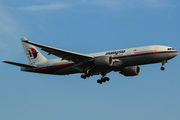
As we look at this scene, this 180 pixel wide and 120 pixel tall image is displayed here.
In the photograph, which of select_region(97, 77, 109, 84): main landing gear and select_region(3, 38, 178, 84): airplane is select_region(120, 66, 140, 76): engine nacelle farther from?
select_region(97, 77, 109, 84): main landing gear

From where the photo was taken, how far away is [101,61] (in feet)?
145

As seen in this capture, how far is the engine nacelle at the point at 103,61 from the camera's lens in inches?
1729

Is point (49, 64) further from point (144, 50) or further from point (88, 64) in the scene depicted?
point (144, 50)

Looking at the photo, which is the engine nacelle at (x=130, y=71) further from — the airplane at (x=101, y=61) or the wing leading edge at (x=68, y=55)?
the wing leading edge at (x=68, y=55)

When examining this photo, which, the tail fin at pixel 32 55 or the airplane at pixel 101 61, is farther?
the tail fin at pixel 32 55

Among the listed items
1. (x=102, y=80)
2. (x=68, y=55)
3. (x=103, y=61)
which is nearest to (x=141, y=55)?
(x=103, y=61)

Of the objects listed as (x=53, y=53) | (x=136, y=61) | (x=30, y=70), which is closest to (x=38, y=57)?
(x=30, y=70)

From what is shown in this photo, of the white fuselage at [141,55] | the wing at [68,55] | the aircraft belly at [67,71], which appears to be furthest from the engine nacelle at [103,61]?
the aircraft belly at [67,71]

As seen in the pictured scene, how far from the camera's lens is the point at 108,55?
151 ft

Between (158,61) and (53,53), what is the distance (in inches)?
657

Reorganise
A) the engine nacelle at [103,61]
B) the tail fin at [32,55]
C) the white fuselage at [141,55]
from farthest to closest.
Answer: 1. the tail fin at [32,55]
2. the engine nacelle at [103,61]
3. the white fuselage at [141,55]

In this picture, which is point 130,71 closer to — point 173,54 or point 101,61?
point 101,61

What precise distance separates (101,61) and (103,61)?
1.14 feet

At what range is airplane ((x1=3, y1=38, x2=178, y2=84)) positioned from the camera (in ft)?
143
